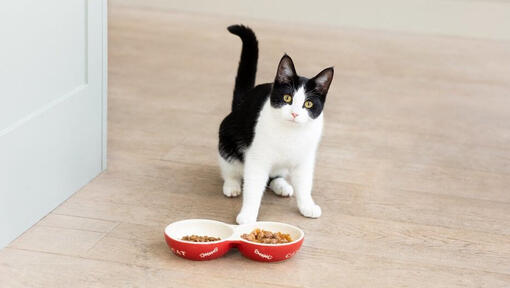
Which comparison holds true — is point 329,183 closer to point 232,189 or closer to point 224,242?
point 232,189

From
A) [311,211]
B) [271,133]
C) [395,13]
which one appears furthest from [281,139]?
[395,13]

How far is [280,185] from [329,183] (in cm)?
22

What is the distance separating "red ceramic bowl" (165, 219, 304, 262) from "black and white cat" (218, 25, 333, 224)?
0.12 m

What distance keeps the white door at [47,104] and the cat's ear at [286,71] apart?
595 mm

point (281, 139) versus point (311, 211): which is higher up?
point (281, 139)

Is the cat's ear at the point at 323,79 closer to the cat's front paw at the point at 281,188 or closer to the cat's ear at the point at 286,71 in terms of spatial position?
the cat's ear at the point at 286,71

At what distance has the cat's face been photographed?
1.84 m

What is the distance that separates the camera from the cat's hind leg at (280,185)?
A: 2209mm

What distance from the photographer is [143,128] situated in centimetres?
277

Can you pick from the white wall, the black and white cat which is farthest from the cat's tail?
the white wall

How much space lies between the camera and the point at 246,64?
218 cm

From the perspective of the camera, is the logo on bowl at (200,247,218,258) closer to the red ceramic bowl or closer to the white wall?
the red ceramic bowl

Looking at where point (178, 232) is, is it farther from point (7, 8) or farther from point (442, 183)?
point (442, 183)

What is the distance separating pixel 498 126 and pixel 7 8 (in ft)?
7.21
